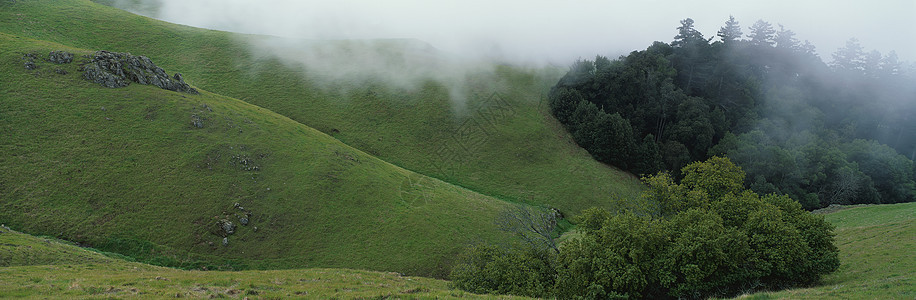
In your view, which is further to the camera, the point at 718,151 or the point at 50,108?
the point at 718,151

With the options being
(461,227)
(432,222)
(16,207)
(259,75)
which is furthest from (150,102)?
(461,227)

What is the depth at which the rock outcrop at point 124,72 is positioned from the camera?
58188mm

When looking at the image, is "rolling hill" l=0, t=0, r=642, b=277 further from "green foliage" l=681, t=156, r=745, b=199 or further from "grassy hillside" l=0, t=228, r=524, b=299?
"grassy hillside" l=0, t=228, r=524, b=299

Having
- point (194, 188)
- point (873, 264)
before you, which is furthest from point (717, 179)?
point (194, 188)

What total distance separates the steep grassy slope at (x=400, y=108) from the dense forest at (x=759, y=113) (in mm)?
10450

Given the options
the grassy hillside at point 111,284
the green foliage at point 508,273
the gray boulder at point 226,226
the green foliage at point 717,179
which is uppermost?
the green foliage at point 717,179

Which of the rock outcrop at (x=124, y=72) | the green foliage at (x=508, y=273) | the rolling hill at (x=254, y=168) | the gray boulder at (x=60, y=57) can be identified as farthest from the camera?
the gray boulder at (x=60, y=57)

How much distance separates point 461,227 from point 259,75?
68.2 metres

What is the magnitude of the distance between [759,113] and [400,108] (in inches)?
3929

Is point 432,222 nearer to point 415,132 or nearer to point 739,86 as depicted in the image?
point 415,132

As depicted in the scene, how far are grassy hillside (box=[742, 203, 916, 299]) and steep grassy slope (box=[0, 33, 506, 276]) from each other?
33.9 meters

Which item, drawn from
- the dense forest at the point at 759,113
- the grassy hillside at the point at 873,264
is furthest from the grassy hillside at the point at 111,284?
the dense forest at the point at 759,113

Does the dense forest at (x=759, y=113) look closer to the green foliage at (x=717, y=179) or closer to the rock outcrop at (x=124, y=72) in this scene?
the green foliage at (x=717, y=179)

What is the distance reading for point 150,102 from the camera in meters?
57.4
